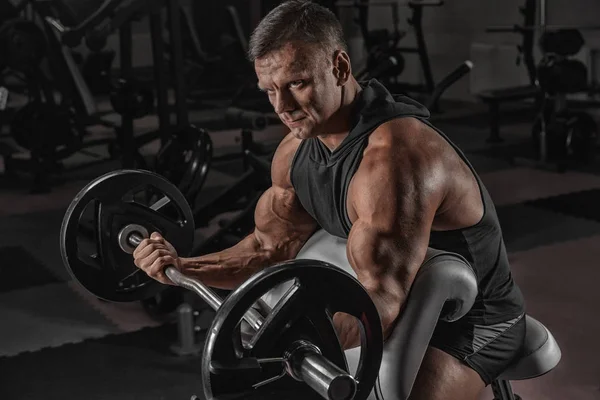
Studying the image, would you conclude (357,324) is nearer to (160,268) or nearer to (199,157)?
(160,268)

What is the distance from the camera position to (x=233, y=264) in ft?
5.28

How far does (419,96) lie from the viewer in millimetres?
7117

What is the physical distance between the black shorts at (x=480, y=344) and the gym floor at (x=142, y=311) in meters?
0.95

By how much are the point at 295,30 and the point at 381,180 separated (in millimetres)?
265

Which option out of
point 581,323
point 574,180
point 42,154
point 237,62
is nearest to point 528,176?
point 574,180

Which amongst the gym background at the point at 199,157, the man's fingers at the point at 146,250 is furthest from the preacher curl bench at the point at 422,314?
the gym background at the point at 199,157

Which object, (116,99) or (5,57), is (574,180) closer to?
→ (116,99)

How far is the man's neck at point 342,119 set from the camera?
1.38 meters

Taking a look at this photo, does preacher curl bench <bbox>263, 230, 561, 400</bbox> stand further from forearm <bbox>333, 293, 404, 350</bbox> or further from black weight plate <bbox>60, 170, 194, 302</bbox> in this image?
black weight plate <bbox>60, 170, 194, 302</bbox>

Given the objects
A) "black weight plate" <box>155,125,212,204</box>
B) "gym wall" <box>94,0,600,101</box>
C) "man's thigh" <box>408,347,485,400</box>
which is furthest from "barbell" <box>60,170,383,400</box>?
"gym wall" <box>94,0,600,101</box>

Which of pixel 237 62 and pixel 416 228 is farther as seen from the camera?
pixel 237 62

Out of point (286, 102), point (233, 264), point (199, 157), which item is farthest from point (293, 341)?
point (199, 157)

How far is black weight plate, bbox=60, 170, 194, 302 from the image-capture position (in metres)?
1.48

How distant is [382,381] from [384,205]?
0.26m
